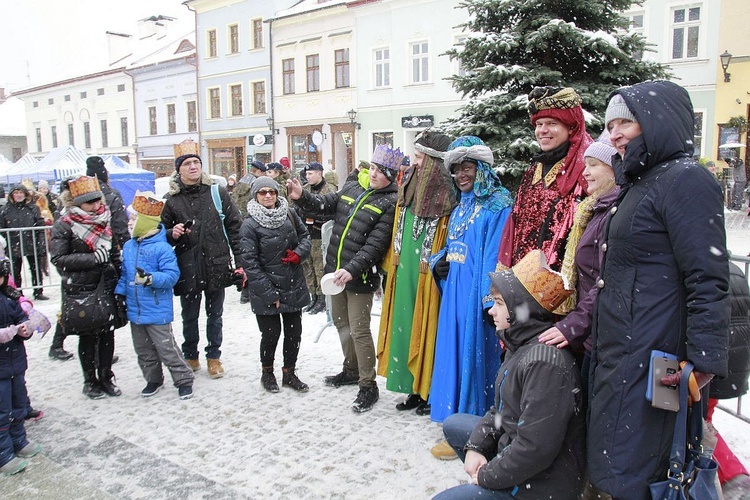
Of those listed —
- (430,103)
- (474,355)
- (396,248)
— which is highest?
(430,103)

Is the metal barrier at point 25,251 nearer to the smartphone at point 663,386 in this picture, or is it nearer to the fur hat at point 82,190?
the fur hat at point 82,190

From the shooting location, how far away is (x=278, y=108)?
31391 millimetres

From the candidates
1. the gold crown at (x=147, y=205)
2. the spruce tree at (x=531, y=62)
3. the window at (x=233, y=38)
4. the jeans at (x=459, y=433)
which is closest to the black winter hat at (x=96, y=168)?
the gold crown at (x=147, y=205)

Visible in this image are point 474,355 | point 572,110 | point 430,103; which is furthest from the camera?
point 430,103

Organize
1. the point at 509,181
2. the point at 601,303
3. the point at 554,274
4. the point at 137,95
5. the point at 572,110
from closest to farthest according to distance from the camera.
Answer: the point at 601,303 < the point at 554,274 < the point at 572,110 < the point at 509,181 < the point at 137,95

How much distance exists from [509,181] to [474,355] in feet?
9.21

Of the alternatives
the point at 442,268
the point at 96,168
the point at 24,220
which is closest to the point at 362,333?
the point at 442,268

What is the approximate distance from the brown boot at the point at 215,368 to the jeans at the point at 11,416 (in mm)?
1750

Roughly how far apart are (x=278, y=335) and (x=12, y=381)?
2.00m

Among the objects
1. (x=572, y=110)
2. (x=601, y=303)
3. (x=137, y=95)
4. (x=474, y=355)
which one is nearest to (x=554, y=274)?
(x=601, y=303)

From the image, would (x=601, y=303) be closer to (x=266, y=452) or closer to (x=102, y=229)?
(x=266, y=452)

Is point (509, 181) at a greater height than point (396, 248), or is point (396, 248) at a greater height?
point (509, 181)

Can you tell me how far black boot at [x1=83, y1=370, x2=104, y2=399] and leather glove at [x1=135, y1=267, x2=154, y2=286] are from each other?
0.99m

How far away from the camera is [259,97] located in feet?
107
